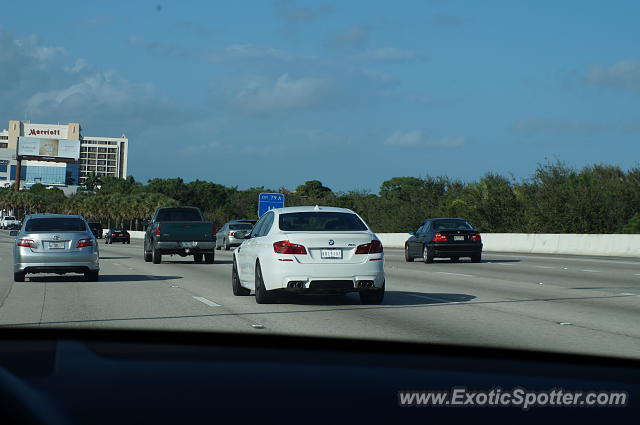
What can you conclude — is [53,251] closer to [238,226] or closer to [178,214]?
[178,214]

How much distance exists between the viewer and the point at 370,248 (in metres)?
15.1

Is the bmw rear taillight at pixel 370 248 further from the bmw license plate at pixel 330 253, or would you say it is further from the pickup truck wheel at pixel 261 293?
the pickup truck wheel at pixel 261 293

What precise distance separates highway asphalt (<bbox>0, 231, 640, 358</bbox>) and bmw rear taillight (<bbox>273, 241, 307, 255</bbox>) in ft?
3.10

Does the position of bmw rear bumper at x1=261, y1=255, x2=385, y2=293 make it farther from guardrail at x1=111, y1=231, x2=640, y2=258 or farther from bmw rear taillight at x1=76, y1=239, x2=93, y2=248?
guardrail at x1=111, y1=231, x2=640, y2=258

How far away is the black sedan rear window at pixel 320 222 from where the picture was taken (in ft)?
50.8

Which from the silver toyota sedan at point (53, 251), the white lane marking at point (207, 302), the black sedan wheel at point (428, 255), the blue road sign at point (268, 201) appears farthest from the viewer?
the blue road sign at point (268, 201)

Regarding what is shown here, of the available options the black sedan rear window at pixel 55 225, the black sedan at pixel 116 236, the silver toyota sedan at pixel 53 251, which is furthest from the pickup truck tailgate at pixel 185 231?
the black sedan at pixel 116 236

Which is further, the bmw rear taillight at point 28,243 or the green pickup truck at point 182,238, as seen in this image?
the green pickup truck at point 182,238

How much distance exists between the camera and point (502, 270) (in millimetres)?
27672

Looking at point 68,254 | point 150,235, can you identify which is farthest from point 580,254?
point 68,254

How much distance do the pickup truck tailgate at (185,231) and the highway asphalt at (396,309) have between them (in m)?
7.87

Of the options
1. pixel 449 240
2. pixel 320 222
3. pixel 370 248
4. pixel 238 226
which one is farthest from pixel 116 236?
pixel 370 248

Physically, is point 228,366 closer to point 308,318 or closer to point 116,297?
point 308,318

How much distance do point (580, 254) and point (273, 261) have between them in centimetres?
3080
